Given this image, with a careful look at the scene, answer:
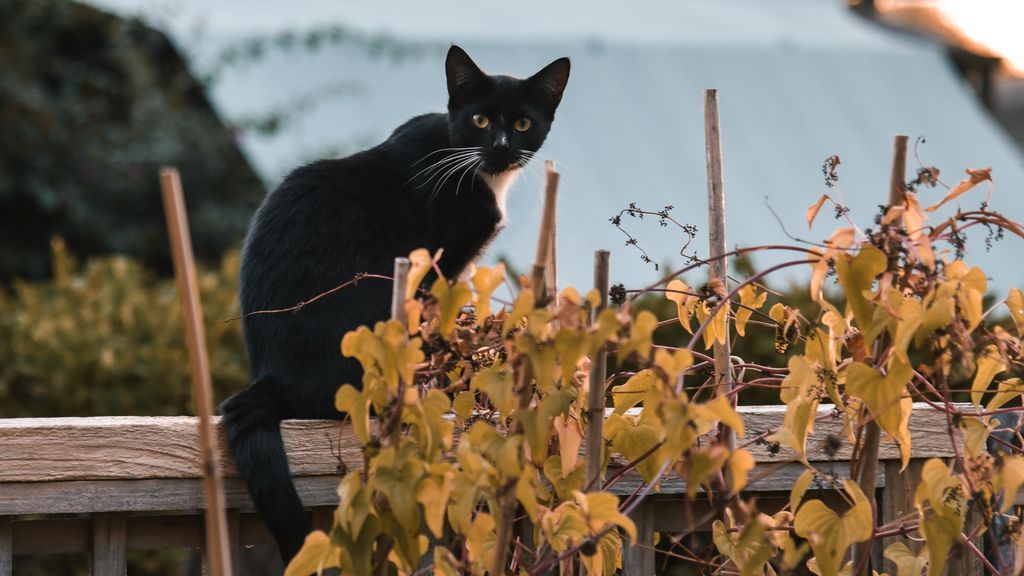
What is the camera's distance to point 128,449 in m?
1.40

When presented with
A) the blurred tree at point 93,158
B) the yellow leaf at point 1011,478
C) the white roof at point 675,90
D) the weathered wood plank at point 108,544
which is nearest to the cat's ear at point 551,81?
the weathered wood plank at point 108,544

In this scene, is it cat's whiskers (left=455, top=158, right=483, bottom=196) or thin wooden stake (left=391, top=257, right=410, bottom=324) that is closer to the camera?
thin wooden stake (left=391, top=257, right=410, bottom=324)

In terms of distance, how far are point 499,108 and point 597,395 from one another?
4.12 feet

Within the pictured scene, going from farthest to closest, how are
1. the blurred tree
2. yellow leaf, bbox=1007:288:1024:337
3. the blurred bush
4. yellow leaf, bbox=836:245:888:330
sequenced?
the blurred tree → the blurred bush → yellow leaf, bbox=1007:288:1024:337 → yellow leaf, bbox=836:245:888:330

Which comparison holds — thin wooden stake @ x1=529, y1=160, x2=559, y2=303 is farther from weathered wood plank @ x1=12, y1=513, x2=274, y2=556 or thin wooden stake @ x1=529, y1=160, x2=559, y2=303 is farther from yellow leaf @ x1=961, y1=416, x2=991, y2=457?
weathered wood plank @ x1=12, y1=513, x2=274, y2=556

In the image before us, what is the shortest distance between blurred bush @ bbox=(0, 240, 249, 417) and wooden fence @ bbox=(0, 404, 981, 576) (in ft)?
5.37

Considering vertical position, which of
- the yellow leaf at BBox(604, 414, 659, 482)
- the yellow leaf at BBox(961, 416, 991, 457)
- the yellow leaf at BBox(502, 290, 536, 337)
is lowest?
the yellow leaf at BBox(604, 414, 659, 482)

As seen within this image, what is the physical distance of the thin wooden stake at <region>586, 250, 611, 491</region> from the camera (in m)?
1.19

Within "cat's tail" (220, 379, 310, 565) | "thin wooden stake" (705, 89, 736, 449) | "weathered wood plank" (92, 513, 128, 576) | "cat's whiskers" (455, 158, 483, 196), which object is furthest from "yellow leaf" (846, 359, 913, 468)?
"cat's whiskers" (455, 158, 483, 196)

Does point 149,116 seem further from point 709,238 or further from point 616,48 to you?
point 709,238

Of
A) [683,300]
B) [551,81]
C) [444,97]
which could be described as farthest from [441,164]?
[444,97]

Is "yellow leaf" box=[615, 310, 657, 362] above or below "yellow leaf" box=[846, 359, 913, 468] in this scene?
above

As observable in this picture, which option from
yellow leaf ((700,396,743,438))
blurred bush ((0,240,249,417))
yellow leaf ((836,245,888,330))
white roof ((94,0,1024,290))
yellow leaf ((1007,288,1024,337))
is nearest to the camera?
yellow leaf ((700,396,743,438))

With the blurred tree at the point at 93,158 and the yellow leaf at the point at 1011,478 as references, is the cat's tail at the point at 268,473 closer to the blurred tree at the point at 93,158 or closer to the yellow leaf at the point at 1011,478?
the yellow leaf at the point at 1011,478
